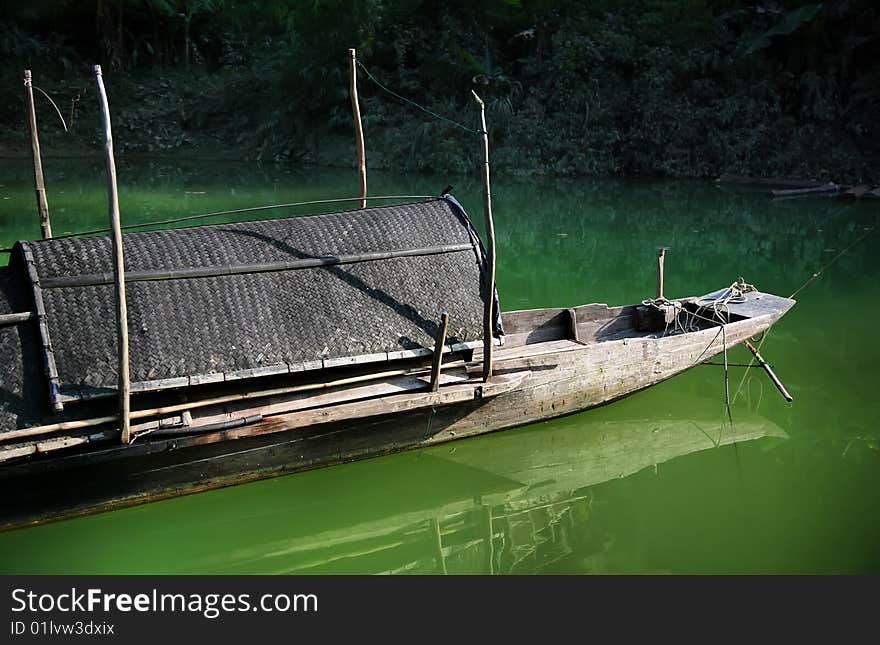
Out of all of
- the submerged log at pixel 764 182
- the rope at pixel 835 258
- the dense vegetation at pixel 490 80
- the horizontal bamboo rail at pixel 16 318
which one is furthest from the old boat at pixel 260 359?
the dense vegetation at pixel 490 80

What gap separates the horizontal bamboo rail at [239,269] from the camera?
412cm

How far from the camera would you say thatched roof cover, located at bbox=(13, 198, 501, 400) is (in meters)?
4.09

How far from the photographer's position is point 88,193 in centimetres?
1355

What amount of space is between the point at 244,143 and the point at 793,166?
11617 mm

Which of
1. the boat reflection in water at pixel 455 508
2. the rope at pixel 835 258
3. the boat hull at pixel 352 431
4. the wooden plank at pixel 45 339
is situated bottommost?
the boat reflection in water at pixel 455 508

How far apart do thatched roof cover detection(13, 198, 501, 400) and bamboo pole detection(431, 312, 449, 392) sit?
214 millimetres

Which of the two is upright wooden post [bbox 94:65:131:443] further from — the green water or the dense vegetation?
the dense vegetation

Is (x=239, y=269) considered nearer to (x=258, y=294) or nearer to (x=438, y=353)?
(x=258, y=294)

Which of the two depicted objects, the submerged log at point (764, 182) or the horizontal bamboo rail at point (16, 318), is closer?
the horizontal bamboo rail at point (16, 318)

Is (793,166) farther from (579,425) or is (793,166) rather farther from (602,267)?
(579,425)

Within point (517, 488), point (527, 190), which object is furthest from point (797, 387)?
point (527, 190)

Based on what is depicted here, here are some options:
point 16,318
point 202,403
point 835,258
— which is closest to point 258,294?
point 202,403

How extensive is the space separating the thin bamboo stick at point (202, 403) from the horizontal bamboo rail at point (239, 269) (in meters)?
0.61

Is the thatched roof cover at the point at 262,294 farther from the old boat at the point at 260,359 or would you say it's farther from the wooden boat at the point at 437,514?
the wooden boat at the point at 437,514
